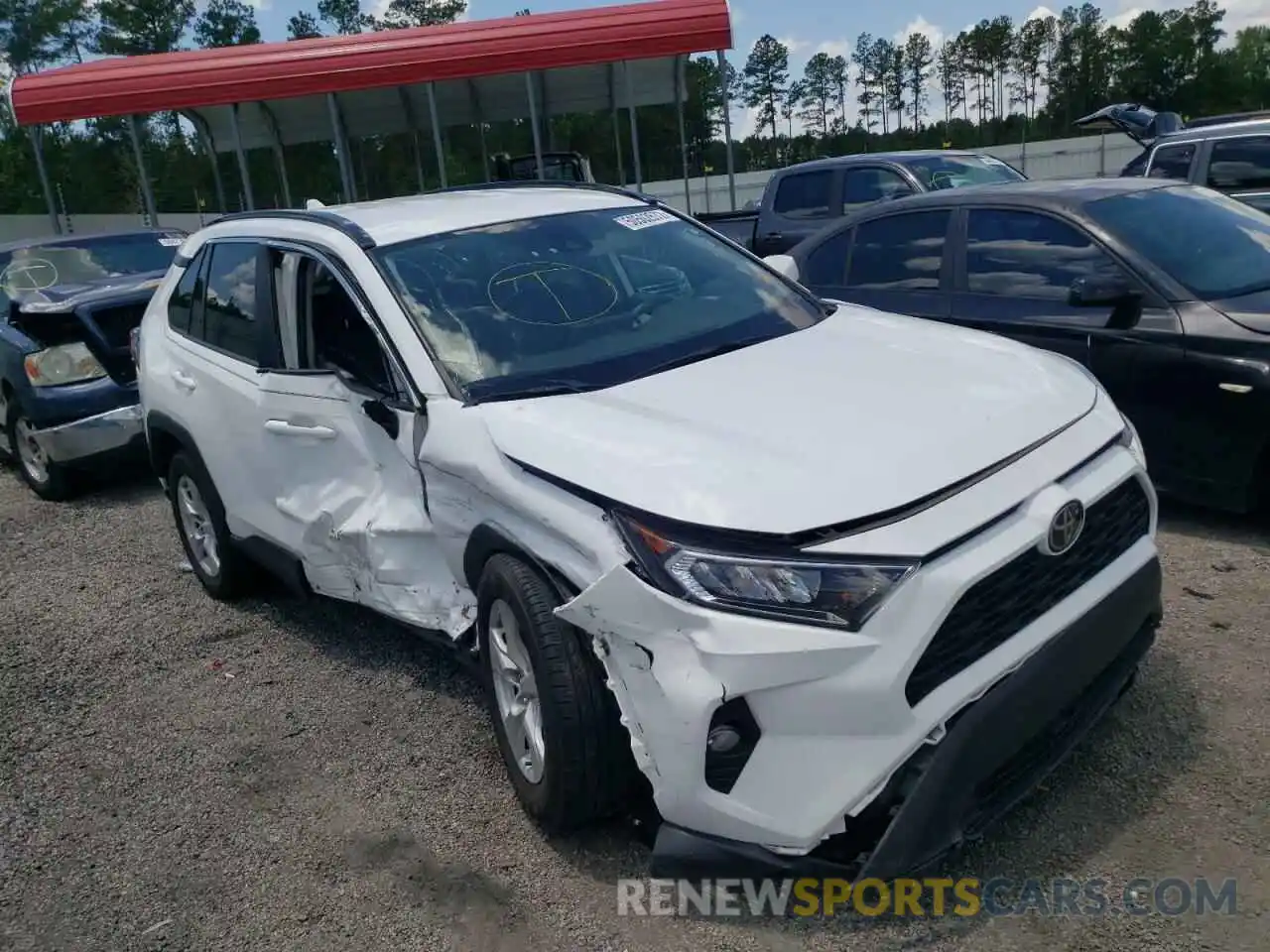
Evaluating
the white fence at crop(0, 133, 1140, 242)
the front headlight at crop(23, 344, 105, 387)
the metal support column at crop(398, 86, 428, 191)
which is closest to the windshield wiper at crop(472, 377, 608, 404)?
the front headlight at crop(23, 344, 105, 387)

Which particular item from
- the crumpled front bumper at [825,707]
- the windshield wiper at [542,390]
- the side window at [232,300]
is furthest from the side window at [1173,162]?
the crumpled front bumper at [825,707]

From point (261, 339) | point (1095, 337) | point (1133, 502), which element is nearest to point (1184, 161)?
point (1095, 337)

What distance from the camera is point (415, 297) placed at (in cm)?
356

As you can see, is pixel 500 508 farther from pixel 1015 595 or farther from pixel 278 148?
pixel 278 148

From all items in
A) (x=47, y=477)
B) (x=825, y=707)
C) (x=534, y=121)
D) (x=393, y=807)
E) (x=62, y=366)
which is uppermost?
(x=534, y=121)

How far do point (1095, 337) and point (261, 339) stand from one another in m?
3.61

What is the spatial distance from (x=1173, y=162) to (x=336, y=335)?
8.30m

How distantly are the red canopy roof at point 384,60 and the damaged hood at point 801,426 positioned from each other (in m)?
12.5

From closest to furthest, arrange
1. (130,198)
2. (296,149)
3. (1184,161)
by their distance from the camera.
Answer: (1184,161)
(296,149)
(130,198)

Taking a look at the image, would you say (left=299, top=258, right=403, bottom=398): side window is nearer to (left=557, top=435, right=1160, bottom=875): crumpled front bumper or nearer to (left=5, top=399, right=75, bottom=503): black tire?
(left=557, top=435, right=1160, bottom=875): crumpled front bumper

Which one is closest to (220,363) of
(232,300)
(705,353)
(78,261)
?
(232,300)

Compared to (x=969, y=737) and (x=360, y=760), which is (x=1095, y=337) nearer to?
(x=969, y=737)

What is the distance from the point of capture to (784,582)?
94.5 inches

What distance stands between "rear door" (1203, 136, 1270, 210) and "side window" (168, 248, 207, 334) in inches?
313
